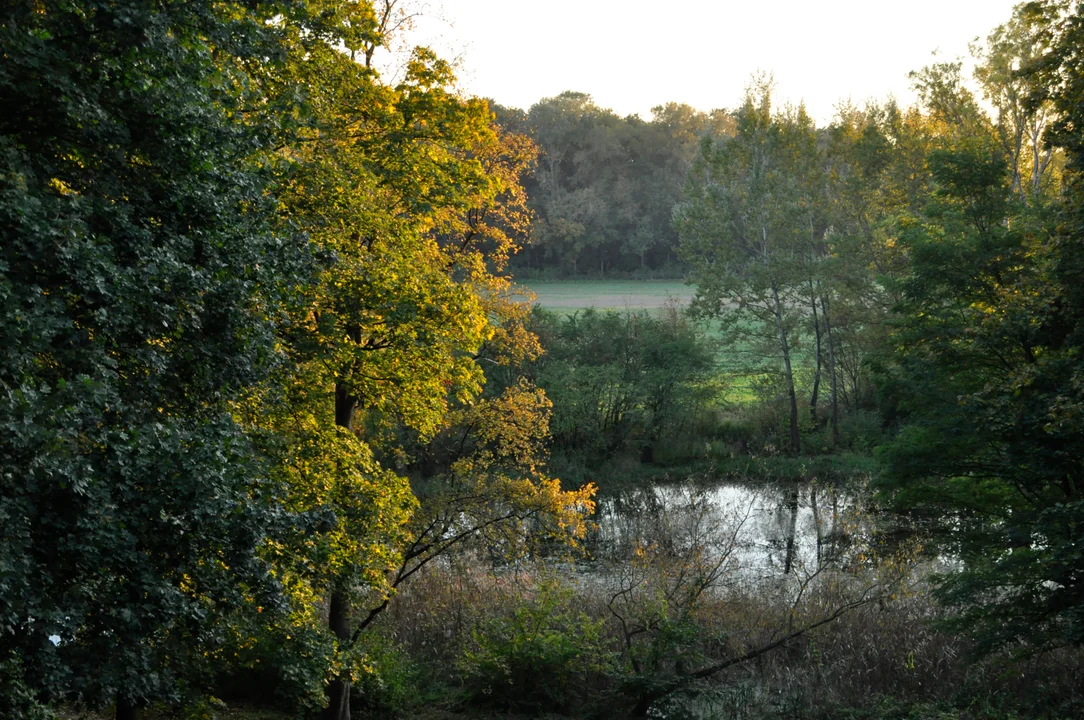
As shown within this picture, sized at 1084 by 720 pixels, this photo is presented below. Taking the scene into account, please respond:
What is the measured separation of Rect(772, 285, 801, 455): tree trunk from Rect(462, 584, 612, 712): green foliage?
2253 centimetres

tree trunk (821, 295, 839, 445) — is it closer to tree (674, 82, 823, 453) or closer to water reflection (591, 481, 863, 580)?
tree (674, 82, 823, 453)

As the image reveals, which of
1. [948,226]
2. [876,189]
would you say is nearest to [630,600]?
[948,226]

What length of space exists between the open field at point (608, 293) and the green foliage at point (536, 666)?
30.9m

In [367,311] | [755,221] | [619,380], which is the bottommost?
[619,380]

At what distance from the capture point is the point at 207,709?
1047 cm

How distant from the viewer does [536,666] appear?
15664mm

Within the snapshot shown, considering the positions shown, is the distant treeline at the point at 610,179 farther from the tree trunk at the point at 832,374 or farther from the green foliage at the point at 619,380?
the tree trunk at the point at 832,374

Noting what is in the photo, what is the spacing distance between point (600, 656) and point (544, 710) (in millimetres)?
1298

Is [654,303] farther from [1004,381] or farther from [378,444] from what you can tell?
[1004,381]

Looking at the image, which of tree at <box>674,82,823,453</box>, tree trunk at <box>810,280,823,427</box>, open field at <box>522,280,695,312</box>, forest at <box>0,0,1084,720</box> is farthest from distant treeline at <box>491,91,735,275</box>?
forest at <box>0,0,1084,720</box>

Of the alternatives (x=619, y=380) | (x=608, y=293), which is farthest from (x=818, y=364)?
(x=608, y=293)

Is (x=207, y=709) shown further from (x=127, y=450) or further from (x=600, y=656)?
(x=600, y=656)

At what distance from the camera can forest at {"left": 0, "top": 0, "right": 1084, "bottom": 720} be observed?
759 centimetres

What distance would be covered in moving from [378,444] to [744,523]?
44.9 ft
